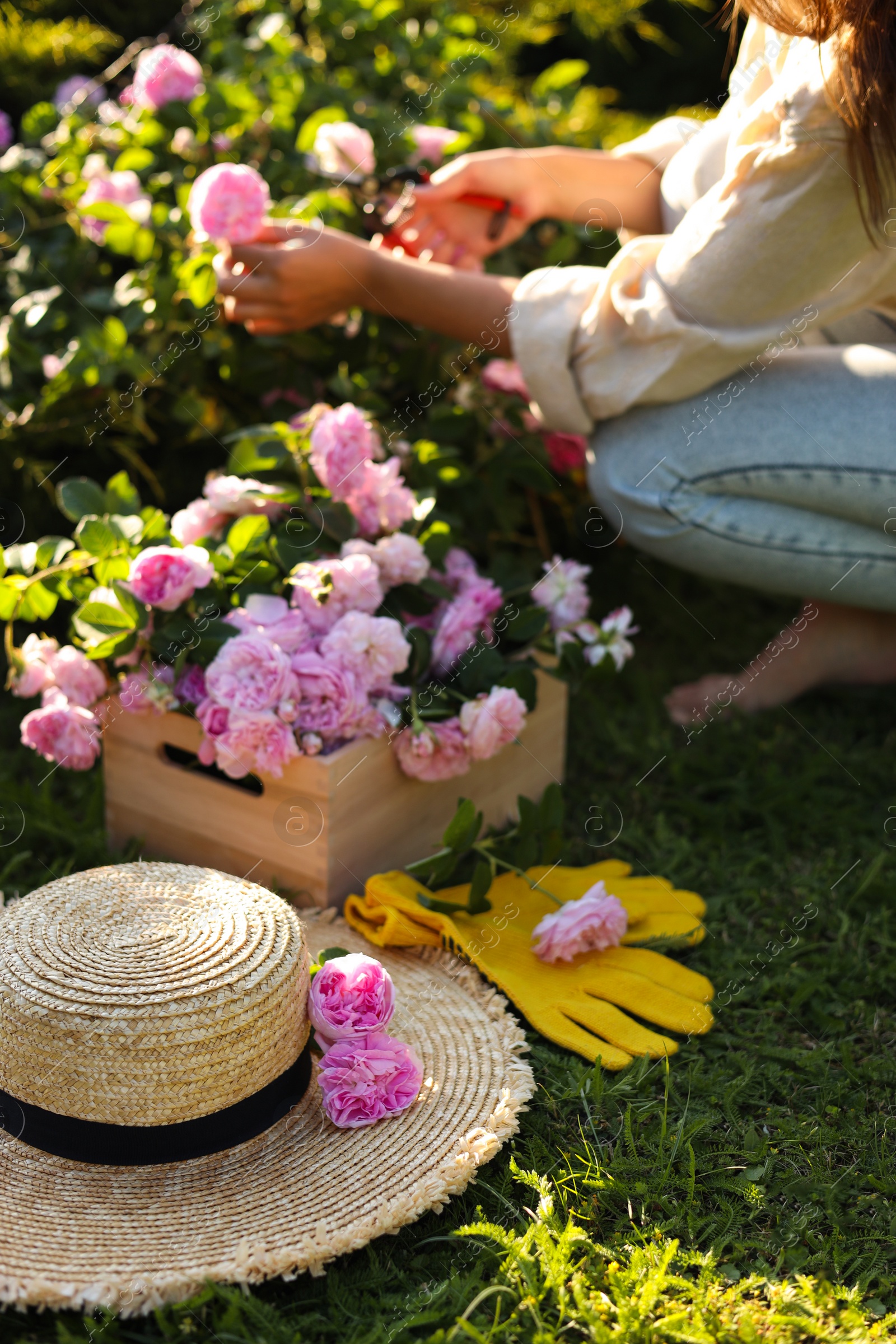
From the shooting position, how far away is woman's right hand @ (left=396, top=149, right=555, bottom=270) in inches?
68.7

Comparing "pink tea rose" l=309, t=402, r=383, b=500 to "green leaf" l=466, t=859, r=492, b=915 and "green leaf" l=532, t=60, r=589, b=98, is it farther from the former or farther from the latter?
"green leaf" l=532, t=60, r=589, b=98

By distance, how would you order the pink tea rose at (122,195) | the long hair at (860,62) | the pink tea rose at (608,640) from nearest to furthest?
the long hair at (860,62) < the pink tea rose at (608,640) < the pink tea rose at (122,195)

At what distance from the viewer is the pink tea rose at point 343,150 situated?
74.1 inches

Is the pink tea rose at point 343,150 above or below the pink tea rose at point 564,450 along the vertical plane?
above

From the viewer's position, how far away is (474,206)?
184 centimetres

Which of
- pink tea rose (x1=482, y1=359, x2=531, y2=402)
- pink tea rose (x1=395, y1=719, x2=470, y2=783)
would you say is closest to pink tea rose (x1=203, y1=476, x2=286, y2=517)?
pink tea rose (x1=395, y1=719, x2=470, y2=783)

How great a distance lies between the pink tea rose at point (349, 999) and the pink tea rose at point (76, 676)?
Answer: 20.3 inches

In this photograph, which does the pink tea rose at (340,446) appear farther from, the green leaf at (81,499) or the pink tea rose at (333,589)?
the green leaf at (81,499)

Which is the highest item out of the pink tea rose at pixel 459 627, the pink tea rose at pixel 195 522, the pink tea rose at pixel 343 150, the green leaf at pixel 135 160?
the green leaf at pixel 135 160

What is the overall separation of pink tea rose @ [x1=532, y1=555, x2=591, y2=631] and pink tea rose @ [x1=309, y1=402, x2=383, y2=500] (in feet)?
0.97

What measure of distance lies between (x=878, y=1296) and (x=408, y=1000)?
513 mm

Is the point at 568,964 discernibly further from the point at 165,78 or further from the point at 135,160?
the point at 165,78

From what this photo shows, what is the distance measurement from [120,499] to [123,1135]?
2.66ft

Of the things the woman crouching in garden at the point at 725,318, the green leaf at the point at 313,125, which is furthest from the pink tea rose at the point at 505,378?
the green leaf at the point at 313,125
